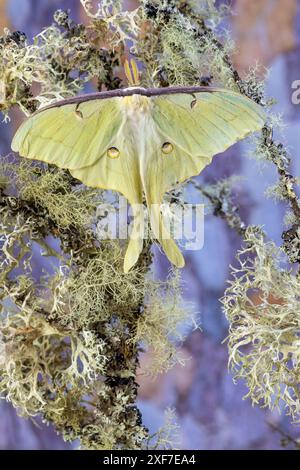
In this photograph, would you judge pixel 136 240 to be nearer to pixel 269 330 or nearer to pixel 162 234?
pixel 162 234

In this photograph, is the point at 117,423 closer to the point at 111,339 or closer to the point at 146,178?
the point at 111,339

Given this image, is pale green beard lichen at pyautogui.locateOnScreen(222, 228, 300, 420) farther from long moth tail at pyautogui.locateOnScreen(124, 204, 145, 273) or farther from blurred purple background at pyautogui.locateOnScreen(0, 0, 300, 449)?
blurred purple background at pyautogui.locateOnScreen(0, 0, 300, 449)

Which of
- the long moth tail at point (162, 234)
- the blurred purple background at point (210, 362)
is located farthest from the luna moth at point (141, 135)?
the blurred purple background at point (210, 362)

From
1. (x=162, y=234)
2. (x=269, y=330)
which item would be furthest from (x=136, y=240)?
(x=269, y=330)

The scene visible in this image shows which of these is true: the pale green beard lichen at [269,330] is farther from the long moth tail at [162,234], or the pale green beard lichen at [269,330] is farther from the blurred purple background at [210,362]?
the blurred purple background at [210,362]

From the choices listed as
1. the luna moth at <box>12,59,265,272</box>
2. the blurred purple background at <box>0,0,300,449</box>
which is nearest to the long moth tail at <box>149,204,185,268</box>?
the luna moth at <box>12,59,265,272</box>
